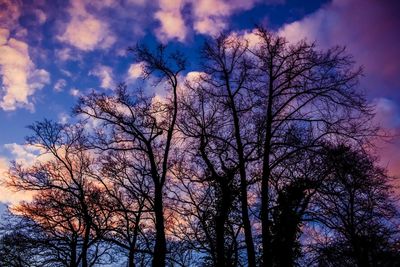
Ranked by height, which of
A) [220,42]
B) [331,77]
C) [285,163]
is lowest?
[285,163]

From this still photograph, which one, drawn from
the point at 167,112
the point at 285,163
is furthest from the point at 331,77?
the point at 167,112

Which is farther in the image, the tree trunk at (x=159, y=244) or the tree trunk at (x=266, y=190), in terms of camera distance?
the tree trunk at (x=159, y=244)

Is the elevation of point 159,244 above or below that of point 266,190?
Result: below

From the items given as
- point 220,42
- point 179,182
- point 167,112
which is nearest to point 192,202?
point 179,182

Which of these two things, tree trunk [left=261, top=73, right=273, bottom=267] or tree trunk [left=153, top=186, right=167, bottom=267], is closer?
tree trunk [left=261, top=73, right=273, bottom=267]

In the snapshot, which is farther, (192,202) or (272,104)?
(192,202)

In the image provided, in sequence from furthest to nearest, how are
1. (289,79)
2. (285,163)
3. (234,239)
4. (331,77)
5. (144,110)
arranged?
(234,239) < (144,110) < (285,163) < (289,79) < (331,77)

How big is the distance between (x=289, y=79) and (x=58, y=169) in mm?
15245

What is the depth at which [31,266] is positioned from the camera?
1025 inches

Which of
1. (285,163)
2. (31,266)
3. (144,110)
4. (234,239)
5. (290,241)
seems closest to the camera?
(285,163)

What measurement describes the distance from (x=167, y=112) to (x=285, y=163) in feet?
18.9

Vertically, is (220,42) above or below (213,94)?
above

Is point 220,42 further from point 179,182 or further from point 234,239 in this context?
point 234,239

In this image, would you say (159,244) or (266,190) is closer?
(266,190)
